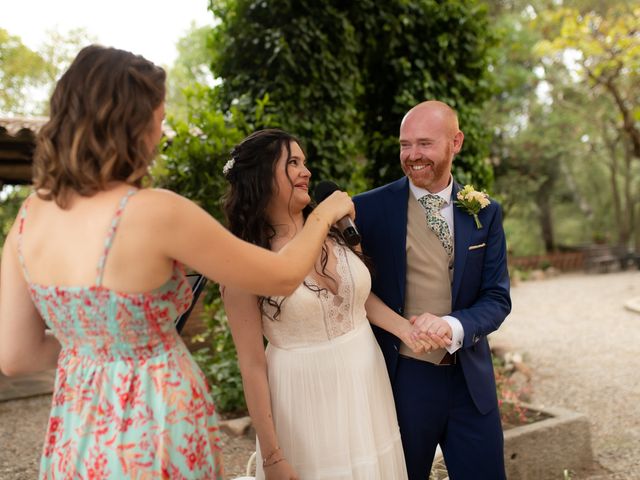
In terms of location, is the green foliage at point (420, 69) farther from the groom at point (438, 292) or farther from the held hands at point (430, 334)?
the held hands at point (430, 334)

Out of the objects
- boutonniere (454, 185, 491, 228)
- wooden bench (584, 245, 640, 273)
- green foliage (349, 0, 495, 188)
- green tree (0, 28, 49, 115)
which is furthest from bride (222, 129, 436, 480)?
green tree (0, 28, 49, 115)

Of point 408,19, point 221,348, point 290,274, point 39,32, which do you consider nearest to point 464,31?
point 408,19

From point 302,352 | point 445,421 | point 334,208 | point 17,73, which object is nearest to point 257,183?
point 334,208

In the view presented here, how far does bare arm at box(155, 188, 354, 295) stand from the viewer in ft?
5.14

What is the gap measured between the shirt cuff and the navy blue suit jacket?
0.20 ft

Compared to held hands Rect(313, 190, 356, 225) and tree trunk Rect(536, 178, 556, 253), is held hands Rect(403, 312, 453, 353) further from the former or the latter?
tree trunk Rect(536, 178, 556, 253)

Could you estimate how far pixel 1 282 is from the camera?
1.79 meters

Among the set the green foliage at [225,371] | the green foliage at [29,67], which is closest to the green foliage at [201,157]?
the green foliage at [225,371]

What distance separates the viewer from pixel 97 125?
1.56m

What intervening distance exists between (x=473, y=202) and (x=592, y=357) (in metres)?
7.25

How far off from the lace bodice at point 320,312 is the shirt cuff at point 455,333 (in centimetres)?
37

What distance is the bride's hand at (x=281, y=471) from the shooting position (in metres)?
2.21

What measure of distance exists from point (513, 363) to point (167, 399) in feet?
23.4

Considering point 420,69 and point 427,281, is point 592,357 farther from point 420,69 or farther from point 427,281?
point 427,281
